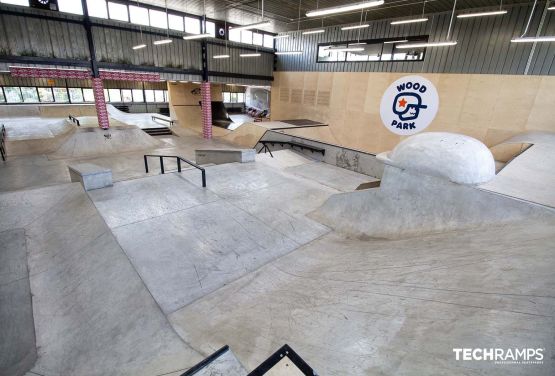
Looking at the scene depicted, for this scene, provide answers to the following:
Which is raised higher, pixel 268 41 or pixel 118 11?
pixel 268 41

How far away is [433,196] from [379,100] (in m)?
10.4

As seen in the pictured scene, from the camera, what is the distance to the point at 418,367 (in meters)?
1.66

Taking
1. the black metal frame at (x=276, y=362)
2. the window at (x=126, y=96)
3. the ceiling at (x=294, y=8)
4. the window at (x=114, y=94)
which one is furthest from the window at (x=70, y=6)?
the black metal frame at (x=276, y=362)

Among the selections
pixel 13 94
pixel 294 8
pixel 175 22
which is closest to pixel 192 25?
pixel 175 22

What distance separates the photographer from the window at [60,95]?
20.7m

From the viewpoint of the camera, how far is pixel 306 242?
4.64 metres

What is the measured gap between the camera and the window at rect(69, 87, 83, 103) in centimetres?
2120

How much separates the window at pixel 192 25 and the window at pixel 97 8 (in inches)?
150

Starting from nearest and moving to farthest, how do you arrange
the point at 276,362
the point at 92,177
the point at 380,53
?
the point at 276,362 → the point at 92,177 → the point at 380,53

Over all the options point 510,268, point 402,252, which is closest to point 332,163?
point 402,252

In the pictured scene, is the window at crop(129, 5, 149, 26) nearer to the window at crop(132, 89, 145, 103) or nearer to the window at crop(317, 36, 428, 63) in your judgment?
the window at crop(317, 36, 428, 63)

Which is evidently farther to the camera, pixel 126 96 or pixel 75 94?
pixel 126 96

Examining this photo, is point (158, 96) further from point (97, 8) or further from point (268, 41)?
point (97, 8)

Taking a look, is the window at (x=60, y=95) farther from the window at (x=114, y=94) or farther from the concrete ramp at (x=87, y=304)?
the concrete ramp at (x=87, y=304)
